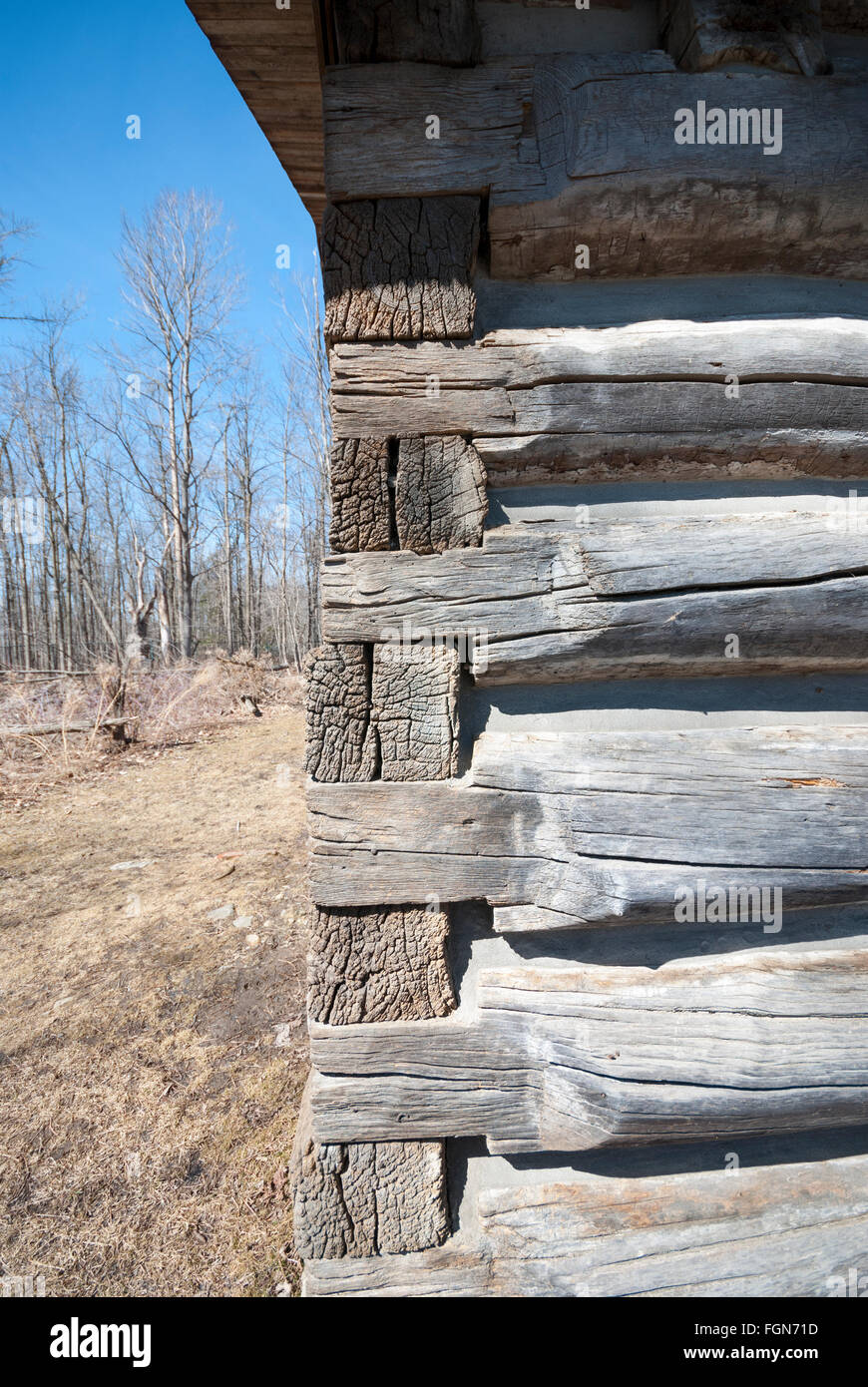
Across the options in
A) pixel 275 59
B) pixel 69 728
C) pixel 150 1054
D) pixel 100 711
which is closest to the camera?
pixel 275 59

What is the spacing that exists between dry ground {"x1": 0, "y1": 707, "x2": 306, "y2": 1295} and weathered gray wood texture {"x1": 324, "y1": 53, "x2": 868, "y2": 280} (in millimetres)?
3109

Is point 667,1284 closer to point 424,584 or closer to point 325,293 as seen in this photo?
point 424,584

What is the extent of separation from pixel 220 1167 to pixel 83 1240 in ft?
1.49

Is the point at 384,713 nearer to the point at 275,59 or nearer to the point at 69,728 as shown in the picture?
the point at 275,59

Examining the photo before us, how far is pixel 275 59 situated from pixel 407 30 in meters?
0.69

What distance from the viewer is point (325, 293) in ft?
5.12

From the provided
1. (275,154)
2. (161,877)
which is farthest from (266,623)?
(275,154)

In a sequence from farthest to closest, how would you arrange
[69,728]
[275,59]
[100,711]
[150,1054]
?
[100,711]
[69,728]
[150,1054]
[275,59]

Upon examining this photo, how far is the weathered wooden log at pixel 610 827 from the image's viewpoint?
5.25 feet

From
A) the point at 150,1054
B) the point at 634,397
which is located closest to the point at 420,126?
the point at 634,397

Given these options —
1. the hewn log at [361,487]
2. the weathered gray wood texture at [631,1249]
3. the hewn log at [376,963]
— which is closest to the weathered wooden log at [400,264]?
the hewn log at [361,487]

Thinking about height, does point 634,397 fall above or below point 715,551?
above

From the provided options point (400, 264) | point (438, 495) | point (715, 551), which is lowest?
point (715, 551)

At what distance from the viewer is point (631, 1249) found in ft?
5.41
